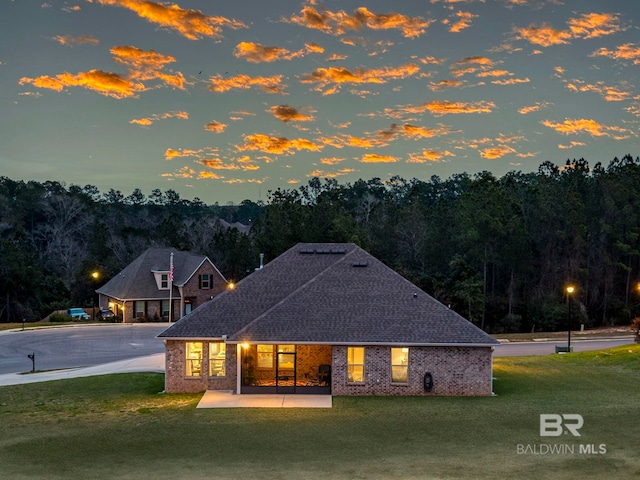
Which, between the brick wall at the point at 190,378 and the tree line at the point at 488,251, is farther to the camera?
the tree line at the point at 488,251

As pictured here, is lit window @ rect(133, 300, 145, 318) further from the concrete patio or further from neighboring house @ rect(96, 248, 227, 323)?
the concrete patio

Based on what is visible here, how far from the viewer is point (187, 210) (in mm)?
136125

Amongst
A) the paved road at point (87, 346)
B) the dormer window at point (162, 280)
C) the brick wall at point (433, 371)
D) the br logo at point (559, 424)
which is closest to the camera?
the br logo at point (559, 424)

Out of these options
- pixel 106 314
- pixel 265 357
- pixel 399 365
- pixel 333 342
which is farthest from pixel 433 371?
pixel 106 314

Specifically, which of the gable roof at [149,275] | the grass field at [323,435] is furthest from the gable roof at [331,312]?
the gable roof at [149,275]

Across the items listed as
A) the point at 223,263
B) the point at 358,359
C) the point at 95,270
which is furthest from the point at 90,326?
the point at 358,359

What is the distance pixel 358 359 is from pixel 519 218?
1813 inches

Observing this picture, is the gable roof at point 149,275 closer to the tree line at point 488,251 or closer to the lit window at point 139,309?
the lit window at point 139,309

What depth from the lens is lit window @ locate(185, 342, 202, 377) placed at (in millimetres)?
25266

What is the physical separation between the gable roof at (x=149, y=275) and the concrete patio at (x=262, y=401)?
113 ft

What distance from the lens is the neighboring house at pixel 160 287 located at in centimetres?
5638

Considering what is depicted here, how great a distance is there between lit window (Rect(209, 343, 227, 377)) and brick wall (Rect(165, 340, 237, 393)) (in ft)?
0.43

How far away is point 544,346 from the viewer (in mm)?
43500

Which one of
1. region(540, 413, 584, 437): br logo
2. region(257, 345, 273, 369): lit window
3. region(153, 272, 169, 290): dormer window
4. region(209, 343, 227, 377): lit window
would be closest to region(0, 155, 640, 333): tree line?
region(153, 272, 169, 290): dormer window
